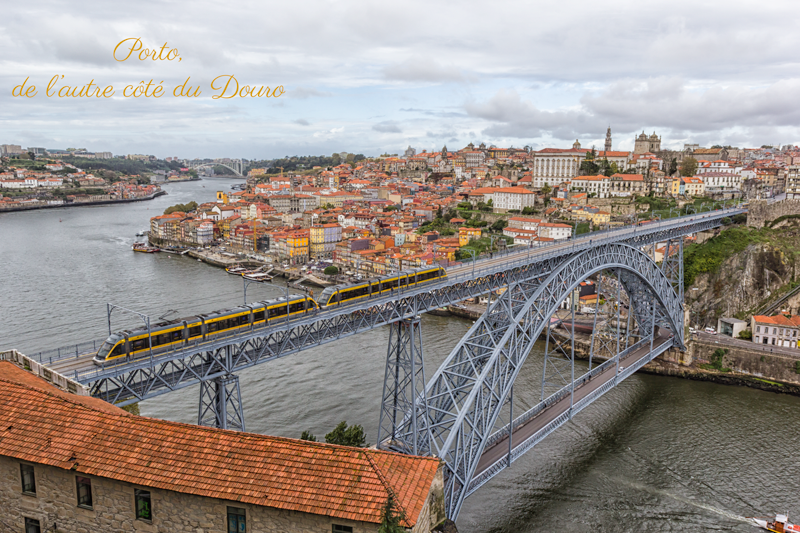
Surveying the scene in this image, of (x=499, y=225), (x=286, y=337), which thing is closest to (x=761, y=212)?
(x=499, y=225)

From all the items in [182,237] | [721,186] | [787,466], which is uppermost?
[721,186]

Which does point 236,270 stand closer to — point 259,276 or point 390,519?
point 259,276

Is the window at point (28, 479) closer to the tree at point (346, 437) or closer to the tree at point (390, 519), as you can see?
the tree at point (390, 519)

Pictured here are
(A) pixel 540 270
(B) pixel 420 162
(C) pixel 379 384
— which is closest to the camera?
(A) pixel 540 270

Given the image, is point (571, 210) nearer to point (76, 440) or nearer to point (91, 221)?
point (76, 440)

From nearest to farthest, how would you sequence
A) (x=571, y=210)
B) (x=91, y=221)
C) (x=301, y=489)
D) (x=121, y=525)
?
(x=301, y=489) → (x=121, y=525) → (x=571, y=210) → (x=91, y=221)

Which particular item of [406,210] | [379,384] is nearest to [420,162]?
[406,210]
